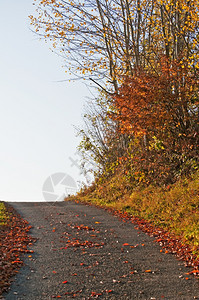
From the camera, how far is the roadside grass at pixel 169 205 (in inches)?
316

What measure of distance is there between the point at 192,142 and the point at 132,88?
9.02 ft

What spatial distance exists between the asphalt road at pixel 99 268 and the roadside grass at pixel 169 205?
0.72 m

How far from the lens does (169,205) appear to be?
9.94 m

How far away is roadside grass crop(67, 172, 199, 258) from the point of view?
802 cm

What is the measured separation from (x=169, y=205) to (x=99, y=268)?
430 centimetres

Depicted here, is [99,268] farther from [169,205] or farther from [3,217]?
[3,217]

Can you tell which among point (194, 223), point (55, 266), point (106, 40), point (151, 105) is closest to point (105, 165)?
point (106, 40)

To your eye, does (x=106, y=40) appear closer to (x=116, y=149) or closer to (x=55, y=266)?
(x=116, y=149)

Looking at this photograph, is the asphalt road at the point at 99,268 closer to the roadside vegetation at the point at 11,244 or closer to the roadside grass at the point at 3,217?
the roadside vegetation at the point at 11,244

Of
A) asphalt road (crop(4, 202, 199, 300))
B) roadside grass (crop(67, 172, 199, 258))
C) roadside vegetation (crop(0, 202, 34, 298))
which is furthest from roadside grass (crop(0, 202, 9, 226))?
roadside grass (crop(67, 172, 199, 258))

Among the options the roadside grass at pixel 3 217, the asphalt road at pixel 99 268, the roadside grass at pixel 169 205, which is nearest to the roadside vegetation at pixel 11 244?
the roadside grass at pixel 3 217

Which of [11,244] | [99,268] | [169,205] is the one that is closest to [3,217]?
[11,244]

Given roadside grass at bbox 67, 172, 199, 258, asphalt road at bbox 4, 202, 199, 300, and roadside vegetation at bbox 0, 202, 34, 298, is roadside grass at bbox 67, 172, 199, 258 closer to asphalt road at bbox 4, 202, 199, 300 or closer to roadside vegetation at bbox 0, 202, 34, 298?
asphalt road at bbox 4, 202, 199, 300

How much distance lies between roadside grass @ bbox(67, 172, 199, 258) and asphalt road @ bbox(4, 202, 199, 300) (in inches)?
28.3
